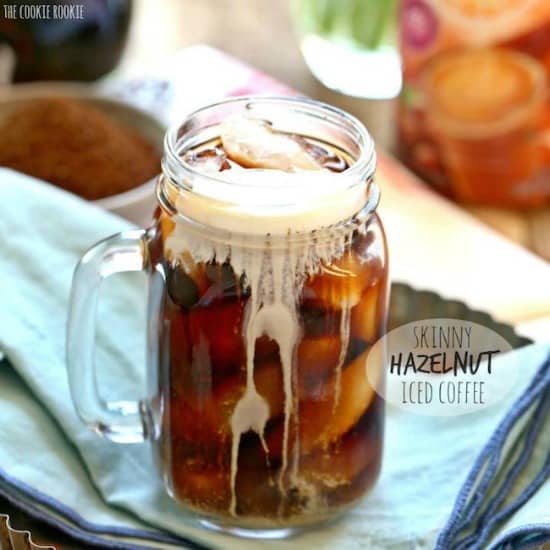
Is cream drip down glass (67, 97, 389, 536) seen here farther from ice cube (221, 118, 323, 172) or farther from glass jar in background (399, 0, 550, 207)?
glass jar in background (399, 0, 550, 207)

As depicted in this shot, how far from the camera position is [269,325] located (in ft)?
1.28

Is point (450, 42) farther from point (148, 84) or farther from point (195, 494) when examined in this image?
point (195, 494)

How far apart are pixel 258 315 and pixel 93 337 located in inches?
3.7

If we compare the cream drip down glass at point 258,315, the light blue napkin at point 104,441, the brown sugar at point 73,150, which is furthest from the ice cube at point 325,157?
the brown sugar at point 73,150

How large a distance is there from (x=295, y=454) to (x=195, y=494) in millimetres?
48

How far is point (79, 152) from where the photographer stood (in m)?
0.66

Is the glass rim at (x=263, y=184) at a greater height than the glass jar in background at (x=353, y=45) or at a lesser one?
greater

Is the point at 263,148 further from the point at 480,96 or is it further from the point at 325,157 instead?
the point at 480,96

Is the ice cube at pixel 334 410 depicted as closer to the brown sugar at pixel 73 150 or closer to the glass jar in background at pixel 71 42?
the brown sugar at pixel 73 150

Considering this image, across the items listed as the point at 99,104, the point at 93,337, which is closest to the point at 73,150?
the point at 99,104

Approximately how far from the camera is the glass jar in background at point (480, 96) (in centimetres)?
72

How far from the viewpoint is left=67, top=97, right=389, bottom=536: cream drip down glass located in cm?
39

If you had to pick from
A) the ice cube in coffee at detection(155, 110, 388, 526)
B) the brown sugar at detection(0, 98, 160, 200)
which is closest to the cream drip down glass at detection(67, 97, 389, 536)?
the ice cube in coffee at detection(155, 110, 388, 526)

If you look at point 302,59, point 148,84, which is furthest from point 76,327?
point 302,59
